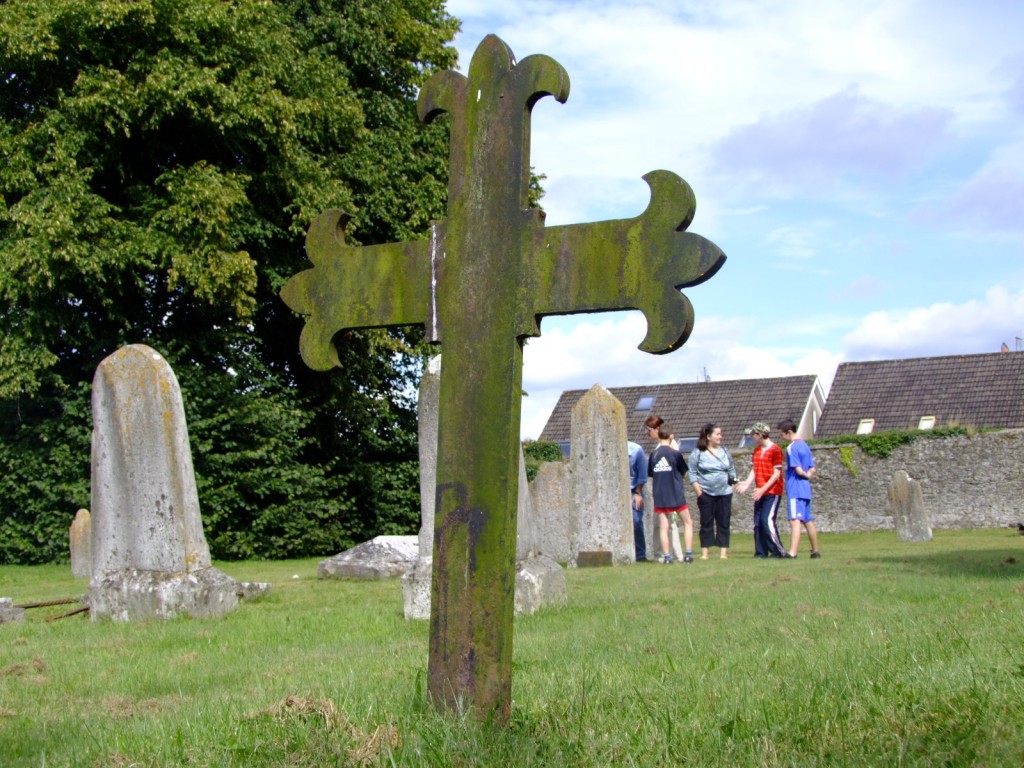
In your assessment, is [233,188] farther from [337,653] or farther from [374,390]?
[337,653]

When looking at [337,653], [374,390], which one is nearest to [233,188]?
[374,390]

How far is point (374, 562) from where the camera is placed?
15.1 metres

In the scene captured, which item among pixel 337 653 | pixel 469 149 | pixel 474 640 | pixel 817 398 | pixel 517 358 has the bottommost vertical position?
pixel 337 653

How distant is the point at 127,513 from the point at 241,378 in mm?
12697

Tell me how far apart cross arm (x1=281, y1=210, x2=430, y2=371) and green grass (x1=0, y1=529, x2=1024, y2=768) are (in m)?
1.38

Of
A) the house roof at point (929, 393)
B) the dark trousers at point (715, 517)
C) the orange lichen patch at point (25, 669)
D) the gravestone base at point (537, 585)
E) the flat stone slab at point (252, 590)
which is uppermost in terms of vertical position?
the house roof at point (929, 393)

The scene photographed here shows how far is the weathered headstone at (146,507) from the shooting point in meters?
10.1

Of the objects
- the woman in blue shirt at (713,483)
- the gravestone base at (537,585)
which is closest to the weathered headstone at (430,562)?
the gravestone base at (537,585)

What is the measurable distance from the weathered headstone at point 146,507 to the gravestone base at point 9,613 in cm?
64

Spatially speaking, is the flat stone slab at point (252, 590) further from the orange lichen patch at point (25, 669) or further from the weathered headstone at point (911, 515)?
the weathered headstone at point (911, 515)

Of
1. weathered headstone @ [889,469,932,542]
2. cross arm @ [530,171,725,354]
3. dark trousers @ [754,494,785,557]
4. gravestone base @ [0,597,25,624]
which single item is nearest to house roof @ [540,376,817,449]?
weathered headstone @ [889,469,932,542]

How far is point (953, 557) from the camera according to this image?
14.0m

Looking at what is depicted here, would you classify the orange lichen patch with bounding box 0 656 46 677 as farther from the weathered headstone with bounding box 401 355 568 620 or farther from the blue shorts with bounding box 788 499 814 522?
the blue shorts with bounding box 788 499 814 522

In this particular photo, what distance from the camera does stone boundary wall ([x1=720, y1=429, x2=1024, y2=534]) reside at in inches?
1288
